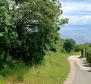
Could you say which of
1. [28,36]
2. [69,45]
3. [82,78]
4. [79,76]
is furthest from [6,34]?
[69,45]

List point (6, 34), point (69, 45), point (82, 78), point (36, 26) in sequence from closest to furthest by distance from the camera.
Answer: point (6, 34) → point (36, 26) → point (82, 78) → point (69, 45)

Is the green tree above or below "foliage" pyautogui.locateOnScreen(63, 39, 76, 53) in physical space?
above

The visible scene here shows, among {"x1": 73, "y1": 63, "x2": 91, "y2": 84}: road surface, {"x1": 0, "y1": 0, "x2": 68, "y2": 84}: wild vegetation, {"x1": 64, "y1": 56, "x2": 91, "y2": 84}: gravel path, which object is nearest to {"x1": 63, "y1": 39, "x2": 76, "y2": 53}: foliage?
{"x1": 64, "y1": 56, "x2": 91, "y2": 84}: gravel path

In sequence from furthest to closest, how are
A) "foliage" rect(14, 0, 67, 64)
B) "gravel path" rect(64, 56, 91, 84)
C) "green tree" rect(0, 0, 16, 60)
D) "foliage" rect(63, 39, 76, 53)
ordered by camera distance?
"foliage" rect(63, 39, 76, 53), "gravel path" rect(64, 56, 91, 84), "foliage" rect(14, 0, 67, 64), "green tree" rect(0, 0, 16, 60)

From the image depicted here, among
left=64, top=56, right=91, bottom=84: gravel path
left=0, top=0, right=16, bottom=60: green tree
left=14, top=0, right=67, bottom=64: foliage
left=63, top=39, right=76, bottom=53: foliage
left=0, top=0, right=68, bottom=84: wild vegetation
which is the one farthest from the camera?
left=63, top=39, right=76, bottom=53: foliage

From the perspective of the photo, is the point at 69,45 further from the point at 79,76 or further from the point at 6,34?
the point at 6,34

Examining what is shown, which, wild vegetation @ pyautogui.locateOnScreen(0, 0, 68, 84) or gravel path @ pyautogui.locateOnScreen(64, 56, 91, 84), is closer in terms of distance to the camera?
wild vegetation @ pyautogui.locateOnScreen(0, 0, 68, 84)

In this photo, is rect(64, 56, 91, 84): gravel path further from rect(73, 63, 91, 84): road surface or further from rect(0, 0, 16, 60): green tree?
rect(0, 0, 16, 60): green tree

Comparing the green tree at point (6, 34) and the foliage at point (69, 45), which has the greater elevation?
the green tree at point (6, 34)

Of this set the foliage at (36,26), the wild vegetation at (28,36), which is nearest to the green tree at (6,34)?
the wild vegetation at (28,36)

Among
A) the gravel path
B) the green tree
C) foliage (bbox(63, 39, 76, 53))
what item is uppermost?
the green tree

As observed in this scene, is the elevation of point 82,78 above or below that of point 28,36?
below

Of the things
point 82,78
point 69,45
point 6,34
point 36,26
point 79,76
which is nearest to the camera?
point 6,34

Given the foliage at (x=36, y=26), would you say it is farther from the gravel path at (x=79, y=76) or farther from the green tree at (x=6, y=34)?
the gravel path at (x=79, y=76)
